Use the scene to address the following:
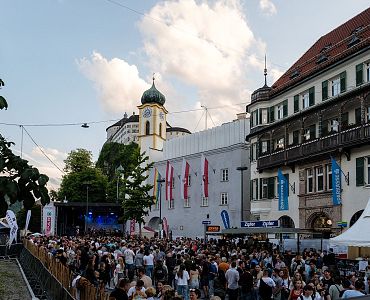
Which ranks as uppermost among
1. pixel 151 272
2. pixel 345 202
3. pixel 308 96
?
pixel 308 96

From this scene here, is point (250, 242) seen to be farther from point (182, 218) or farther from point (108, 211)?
point (108, 211)

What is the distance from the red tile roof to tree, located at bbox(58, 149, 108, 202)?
4851 cm

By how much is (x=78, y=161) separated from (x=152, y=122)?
22154mm

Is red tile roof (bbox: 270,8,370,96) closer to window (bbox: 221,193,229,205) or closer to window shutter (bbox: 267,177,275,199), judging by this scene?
window shutter (bbox: 267,177,275,199)

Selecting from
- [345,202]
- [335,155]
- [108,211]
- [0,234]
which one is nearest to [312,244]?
[345,202]

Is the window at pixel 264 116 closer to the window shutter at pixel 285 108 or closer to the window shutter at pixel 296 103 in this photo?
the window shutter at pixel 285 108

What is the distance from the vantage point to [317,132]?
38156 millimetres

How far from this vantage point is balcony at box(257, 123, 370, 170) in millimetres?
32531

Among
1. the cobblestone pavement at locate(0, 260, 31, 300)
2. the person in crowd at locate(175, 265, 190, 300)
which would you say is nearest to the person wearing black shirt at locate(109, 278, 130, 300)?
the person in crowd at locate(175, 265, 190, 300)

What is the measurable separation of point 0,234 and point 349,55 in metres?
30.7

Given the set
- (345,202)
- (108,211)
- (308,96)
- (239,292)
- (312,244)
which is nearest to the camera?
(239,292)

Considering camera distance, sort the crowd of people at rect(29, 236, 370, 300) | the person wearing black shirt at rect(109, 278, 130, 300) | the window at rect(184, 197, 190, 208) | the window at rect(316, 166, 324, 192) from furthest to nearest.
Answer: the window at rect(184, 197, 190, 208), the window at rect(316, 166, 324, 192), the crowd of people at rect(29, 236, 370, 300), the person wearing black shirt at rect(109, 278, 130, 300)

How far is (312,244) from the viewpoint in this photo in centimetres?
3048

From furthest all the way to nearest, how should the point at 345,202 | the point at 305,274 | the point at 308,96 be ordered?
1. the point at 308,96
2. the point at 345,202
3. the point at 305,274
